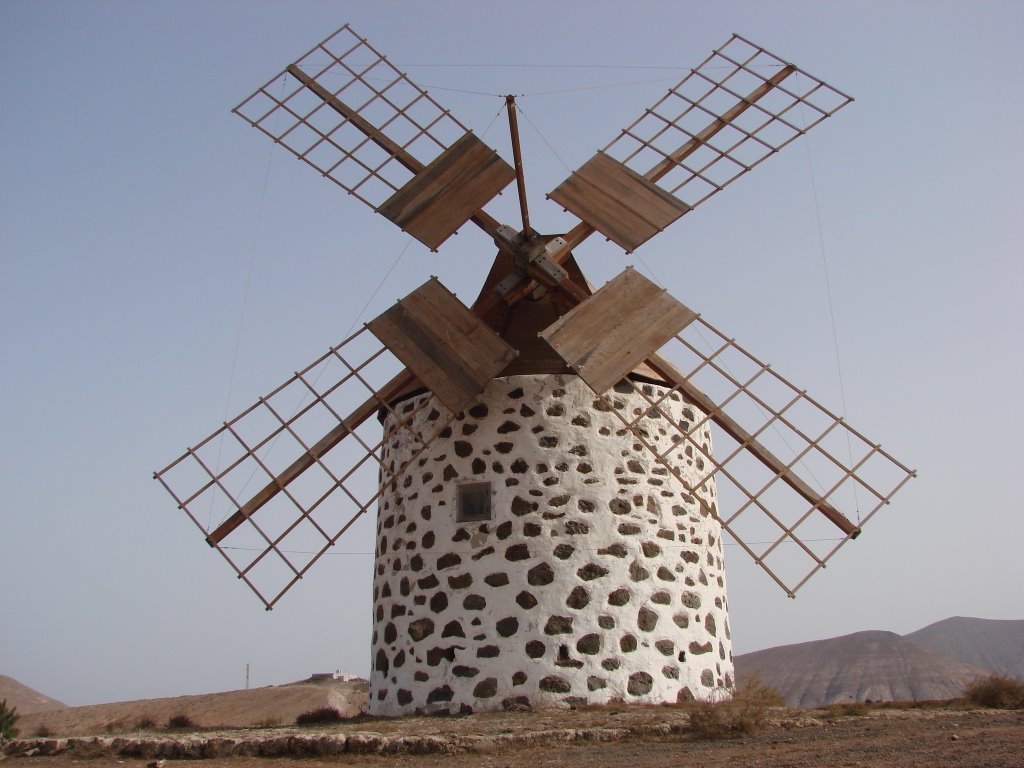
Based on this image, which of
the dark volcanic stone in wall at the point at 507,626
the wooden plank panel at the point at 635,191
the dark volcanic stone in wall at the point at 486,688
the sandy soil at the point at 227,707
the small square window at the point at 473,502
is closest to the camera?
the dark volcanic stone in wall at the point at 486,688

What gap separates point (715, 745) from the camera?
6.16 metres

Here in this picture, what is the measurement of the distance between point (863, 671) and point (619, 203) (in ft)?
56.2

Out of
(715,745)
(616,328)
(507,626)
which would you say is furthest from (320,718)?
(616,328)

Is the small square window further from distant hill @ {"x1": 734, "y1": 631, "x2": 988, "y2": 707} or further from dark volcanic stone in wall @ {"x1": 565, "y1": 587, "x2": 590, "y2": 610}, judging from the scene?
distant hill @ {"x1": 734, "y1": 631, "x2": 988, "y2": 707}

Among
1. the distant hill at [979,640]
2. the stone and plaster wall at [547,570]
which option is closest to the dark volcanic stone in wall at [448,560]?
the stone and plaster wall at [547,570]

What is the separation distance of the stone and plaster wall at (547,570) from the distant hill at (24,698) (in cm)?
1992

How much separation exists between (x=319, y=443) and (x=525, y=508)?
2.29 metres

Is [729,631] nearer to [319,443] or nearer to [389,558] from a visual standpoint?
[389,558]

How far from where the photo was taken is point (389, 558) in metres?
9.37

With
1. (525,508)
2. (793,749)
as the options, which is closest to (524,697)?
(525,508)

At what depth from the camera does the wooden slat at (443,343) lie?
911 centimetres

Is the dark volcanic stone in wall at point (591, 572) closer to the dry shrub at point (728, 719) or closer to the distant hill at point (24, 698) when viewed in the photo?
the dry shrub at point (728, 719)

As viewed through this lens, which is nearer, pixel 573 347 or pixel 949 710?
pixel 949 710

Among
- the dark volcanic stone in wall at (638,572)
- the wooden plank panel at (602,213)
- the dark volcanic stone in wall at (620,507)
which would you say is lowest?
the dark volcanic stone in wall at (638,572)
